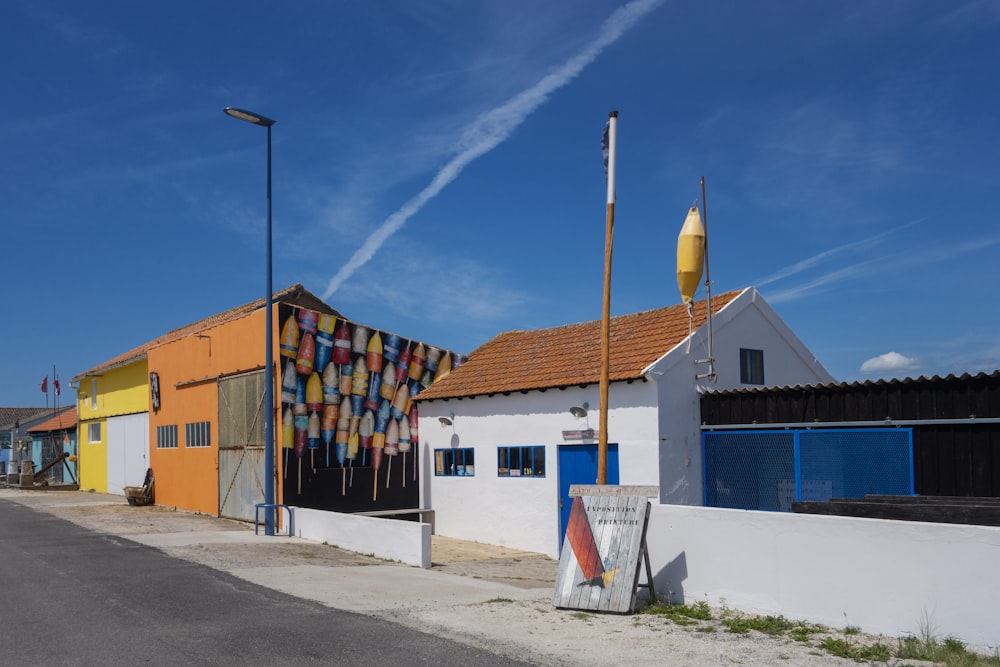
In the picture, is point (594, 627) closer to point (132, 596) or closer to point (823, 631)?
point (823, 631)

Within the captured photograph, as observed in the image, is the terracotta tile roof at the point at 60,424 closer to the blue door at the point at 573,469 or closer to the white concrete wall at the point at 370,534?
the white concrete wall at the point at 370,534

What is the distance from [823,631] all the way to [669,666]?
2.25 metres

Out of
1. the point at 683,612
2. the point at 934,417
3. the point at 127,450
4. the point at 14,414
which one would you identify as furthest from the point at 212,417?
the point at 14,414

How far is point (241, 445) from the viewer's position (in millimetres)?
23312

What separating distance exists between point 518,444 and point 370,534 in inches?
155

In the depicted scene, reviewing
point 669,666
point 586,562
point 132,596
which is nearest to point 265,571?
point 132,596

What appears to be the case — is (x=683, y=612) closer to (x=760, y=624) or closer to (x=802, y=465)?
(x=760, y=624)

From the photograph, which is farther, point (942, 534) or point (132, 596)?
point (132, 596)

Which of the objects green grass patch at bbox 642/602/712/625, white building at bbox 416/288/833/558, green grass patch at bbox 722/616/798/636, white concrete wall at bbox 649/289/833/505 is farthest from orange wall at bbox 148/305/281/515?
green grass patch at bbox 722/616/798/636

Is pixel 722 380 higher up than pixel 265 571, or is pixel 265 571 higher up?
pixel 722 380

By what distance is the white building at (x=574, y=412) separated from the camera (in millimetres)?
16375

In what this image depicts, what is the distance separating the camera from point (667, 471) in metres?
16.1

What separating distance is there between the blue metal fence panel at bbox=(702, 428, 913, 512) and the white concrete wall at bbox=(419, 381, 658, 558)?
4.36ft

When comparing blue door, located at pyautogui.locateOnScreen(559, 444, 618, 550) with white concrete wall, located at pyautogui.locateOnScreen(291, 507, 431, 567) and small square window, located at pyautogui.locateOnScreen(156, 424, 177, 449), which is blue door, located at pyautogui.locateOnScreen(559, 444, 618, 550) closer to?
white concrete wall, located at pyautogui.locateOnScreen(291, 507, 431, 567)
